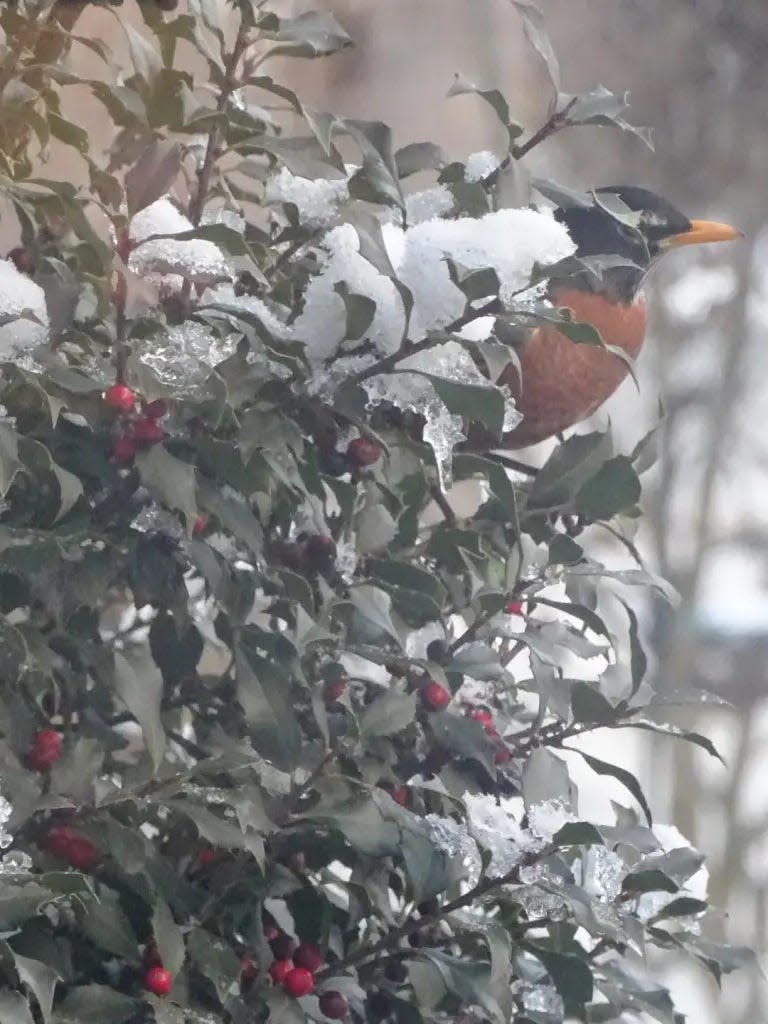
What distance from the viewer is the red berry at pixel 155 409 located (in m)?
0.63

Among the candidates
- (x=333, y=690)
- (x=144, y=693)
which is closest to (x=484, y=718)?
(x=333, y=690)

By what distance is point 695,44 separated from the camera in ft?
8.65

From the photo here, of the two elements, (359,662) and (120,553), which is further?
(359,662)

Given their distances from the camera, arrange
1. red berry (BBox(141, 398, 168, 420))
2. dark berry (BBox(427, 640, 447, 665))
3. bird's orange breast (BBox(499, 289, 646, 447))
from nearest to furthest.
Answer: red berry (BBox(141, 398, 168, 420)) < dark berry (BBox(427, 640, 447, 665)) < bird's orange breast (BBox(499, 289, 646, 447))

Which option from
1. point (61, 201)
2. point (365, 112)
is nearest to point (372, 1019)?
point (61, 201)

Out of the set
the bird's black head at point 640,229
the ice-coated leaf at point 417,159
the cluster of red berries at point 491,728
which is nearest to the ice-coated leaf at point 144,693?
the cluster of red berries at point 491,728

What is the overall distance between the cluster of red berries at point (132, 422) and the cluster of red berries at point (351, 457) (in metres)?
0.12

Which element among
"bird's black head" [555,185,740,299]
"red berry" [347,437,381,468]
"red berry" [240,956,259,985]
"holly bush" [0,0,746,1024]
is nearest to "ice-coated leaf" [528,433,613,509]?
"holly bush" [0,0,746,1024]

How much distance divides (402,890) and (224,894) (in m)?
0.12

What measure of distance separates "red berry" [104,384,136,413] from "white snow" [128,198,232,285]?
79 millimetres

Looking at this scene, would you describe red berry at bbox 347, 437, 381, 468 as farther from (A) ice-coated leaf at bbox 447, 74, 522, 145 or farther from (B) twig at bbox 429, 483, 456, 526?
(A) ice-coated leaf at bbox 447, 74, 522, 145

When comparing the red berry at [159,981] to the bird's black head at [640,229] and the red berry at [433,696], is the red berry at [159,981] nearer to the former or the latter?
the red berry at [433,696]

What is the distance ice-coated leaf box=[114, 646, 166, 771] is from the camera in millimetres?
600

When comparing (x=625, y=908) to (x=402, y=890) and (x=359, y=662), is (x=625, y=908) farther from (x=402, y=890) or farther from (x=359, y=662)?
(x=359, y=662)
